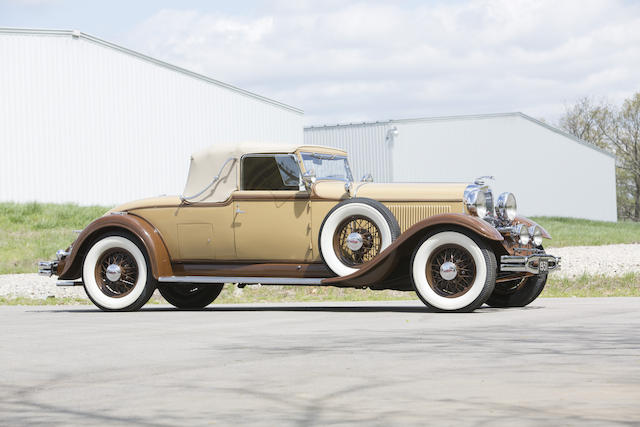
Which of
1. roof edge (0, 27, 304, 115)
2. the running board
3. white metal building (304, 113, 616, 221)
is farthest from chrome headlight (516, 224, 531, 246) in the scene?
white metal building (304, 113, 616, 221)

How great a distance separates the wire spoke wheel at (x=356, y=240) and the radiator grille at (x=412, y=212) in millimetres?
350

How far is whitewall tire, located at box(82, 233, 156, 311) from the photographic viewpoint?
35.0 ft

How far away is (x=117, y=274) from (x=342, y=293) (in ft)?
15.5

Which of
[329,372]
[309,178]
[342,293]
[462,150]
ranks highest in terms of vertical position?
[462,150]

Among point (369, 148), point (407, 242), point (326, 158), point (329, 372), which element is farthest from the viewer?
point (369, 148)

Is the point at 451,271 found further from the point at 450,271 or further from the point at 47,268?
the point at 47,268

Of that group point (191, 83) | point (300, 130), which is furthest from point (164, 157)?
point (300, 130)

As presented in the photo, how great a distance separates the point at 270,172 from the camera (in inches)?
418

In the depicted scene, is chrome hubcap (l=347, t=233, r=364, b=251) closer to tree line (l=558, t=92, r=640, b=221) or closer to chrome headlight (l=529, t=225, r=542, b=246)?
chrome headlight (l=529, t=225, r=542, b=246)

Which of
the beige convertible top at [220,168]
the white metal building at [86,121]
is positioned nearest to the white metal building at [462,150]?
the white metal building at [86,121]

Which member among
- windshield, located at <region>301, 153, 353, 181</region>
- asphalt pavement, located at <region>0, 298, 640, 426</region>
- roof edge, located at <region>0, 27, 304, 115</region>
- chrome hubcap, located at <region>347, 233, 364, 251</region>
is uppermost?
roof edge, located at <region>0, 27, 304, 115</region>

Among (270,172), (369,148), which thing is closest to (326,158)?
(270,172)

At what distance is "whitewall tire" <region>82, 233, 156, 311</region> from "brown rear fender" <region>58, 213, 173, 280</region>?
5.6 inches

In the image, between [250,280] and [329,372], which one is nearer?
[329,372]
